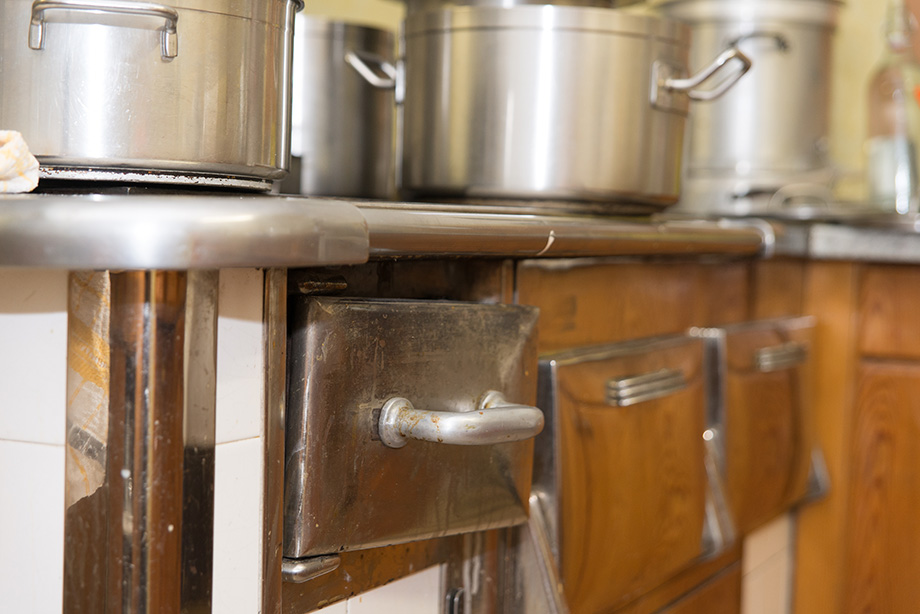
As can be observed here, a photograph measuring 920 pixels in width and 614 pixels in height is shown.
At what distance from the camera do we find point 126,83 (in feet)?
1.81

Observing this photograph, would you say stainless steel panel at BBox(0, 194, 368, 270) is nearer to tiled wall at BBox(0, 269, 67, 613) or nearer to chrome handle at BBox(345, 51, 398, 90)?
tiled wall at BBox(0, 269, 67, 613)

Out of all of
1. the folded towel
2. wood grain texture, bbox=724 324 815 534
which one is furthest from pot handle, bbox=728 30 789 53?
the folded towel

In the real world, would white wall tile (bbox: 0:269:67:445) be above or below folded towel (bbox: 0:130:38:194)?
below

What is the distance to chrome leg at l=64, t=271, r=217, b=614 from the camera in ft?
1.72

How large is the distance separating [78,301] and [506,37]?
54 centimetres

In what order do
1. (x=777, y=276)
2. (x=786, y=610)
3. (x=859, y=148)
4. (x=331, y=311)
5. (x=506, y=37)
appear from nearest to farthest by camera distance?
(x=331, y=311) < (x=506, y=37) < (x=777, y=276) < (x=786, y=610) < (x=859, y=148)

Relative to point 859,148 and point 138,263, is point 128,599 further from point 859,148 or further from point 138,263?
point 859,148

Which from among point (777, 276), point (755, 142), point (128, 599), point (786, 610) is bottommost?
point (786, 610)

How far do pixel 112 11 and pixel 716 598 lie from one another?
95 cm

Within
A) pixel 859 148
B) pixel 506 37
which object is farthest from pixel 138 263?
pixel 859 148

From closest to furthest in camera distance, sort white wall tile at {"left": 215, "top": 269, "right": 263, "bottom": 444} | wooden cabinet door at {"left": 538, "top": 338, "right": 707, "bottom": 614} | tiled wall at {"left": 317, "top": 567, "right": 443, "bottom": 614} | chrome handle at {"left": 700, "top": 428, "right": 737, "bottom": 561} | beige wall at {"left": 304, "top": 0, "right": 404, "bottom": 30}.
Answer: white wall tile at {"left": 215, "top": 269, "right": 263, "bottom": 444} → tiled wall at {"left": 317, "top": 567, "right": 443, "bottom": 614} → wooden cabinet door at {"left": 538, "top": 338, "right": 707, "bottom": 614} → chrome handle at {"left": 700, "top": 428, "right": 737, "bottom": 561} → beige wall at {"left": 304, "top": 0, "right": 404, "bottom": 30}

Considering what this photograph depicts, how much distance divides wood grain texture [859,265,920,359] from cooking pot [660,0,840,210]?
9.7 inches

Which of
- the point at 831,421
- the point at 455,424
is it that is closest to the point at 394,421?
the point at 455,424

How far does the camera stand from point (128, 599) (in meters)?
0.53
